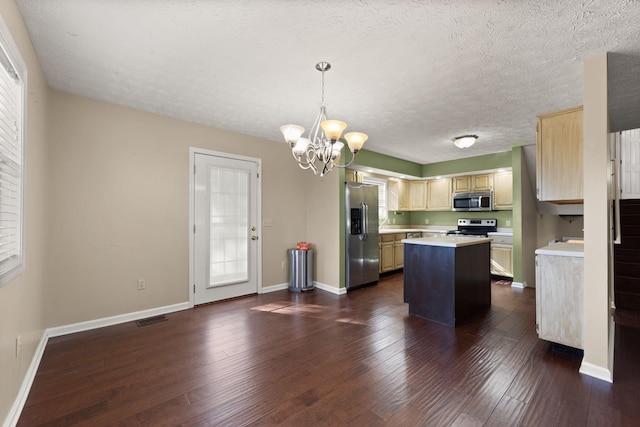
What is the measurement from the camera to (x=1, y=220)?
5.08 feet

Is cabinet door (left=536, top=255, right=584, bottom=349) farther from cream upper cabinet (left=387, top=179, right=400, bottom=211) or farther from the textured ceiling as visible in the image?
cream upper cabinet (left=387, top=179, right=400, bottom=211)

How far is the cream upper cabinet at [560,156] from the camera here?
2574 millimetres

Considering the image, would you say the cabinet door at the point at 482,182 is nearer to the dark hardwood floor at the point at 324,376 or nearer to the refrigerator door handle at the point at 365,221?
the refrigerator door handle at the point at 365,221

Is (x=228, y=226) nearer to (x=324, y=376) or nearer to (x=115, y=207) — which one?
(x=115, y=207)

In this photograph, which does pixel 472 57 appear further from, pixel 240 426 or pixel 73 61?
pixel 73 61

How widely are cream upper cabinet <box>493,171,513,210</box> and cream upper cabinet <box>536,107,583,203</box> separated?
301 cm

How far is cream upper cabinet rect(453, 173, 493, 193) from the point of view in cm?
572

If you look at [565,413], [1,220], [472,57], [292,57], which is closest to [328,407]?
[565,413]

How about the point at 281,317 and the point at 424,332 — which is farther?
the point at 281,317

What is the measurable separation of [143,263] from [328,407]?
9.25ft

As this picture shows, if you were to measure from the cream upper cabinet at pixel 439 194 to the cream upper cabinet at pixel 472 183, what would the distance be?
0.18 meters

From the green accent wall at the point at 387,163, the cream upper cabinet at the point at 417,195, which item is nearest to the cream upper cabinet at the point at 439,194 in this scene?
the cream upper cabinet at the point at 417,195

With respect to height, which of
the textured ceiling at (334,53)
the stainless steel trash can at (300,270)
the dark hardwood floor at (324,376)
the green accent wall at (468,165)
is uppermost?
the textured ceiling at (334,53)

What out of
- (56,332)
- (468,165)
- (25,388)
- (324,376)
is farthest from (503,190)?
(56,332)
